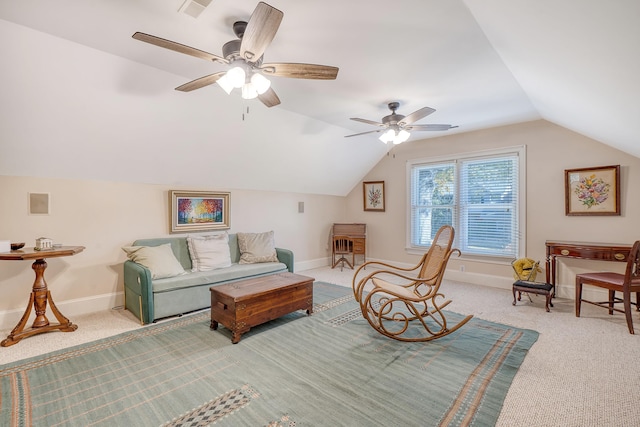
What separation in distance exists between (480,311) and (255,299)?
2.71m

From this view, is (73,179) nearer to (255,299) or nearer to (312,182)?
(255,299)

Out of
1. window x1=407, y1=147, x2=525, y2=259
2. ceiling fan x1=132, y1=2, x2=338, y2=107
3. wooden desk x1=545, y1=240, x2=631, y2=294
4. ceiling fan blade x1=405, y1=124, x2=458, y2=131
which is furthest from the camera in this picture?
window x1=407, y1=147, x2=525, y2=259

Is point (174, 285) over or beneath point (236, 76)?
beneath

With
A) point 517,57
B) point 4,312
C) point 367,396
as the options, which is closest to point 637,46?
point 517,57

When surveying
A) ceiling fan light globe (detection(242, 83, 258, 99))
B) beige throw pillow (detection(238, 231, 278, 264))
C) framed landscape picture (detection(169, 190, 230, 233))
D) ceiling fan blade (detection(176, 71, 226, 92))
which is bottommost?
beige throw pillow (detection(238, 231, 278, 264))

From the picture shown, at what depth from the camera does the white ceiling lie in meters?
1.86

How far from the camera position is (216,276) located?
12.1 feet

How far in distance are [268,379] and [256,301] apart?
0.85 m

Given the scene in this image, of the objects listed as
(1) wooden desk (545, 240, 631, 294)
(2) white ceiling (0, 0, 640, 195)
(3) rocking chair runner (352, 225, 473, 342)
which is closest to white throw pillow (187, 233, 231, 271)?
(2) white ceiling (0, 0, 640, 195)

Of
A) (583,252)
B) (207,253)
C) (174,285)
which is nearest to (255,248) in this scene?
(207,253)

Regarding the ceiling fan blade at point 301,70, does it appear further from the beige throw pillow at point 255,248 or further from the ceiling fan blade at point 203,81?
the beige throw pillow at point 255,248

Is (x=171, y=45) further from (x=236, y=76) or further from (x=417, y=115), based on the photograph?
(x=417, y=115)

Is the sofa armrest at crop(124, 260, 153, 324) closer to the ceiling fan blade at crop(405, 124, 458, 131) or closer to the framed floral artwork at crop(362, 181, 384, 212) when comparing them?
the ceiling fan blade at crop(405, 124, 458, 131)

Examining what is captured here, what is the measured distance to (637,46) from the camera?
1478 millimetres
